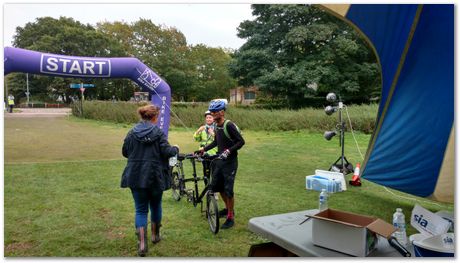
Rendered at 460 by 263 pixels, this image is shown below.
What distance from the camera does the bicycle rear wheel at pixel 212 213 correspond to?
3.79 m

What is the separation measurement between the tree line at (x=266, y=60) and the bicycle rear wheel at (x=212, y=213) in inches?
238

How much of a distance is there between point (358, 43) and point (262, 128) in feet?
15.1

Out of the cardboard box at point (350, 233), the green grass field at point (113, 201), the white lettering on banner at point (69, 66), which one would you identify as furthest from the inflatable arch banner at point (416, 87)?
the white lettering on banner at point (69, 66)

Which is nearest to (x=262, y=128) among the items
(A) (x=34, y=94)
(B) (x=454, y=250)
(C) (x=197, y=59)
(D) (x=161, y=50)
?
(C) (x=197, y=59)

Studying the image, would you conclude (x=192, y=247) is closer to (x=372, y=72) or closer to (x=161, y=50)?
(x=161, y=50)

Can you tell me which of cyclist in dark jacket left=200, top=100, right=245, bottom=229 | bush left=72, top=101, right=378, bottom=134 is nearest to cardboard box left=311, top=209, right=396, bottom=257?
cyclist in dark jacket left=200, top=100, right=245, bottom=229

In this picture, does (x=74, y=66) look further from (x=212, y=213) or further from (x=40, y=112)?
(x=40, y=112)

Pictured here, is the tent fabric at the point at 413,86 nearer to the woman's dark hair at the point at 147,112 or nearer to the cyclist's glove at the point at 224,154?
the cyclist's glove at the point at 224,154

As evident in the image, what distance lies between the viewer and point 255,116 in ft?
46.4

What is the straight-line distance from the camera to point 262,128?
14.0 m

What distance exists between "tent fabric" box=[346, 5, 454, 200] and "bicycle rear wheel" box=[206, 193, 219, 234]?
211cm

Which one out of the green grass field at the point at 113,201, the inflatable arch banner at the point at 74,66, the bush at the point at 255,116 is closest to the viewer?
the green grass field at the point at 113,201

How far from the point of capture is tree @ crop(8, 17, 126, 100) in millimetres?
6090

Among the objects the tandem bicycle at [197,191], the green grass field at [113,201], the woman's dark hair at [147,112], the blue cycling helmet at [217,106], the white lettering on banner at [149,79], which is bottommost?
the green grass field at [113,201]
